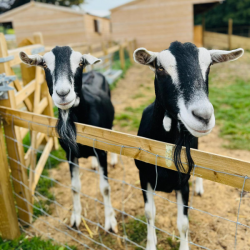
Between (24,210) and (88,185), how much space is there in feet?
3.72

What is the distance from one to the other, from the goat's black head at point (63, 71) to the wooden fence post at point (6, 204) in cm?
91

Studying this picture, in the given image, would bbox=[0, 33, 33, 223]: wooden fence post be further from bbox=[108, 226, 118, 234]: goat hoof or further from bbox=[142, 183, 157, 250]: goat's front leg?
bbox=[142, 183, 157, 250]: goat's front leg

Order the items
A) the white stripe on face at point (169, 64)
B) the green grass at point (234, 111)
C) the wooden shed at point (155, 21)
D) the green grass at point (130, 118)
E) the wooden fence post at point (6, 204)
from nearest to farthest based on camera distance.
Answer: the white stripe on face at point (169, 64) < the wooden fence post at point (6, 204) < the green grass at point (234, 111) < the green grass at point (130, 118) < the wooden shed at point (155, 21)

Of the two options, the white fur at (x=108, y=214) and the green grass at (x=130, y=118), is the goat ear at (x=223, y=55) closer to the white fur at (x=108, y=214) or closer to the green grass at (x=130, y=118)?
the white fur at (x=108, y=214)

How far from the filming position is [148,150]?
1.82 m

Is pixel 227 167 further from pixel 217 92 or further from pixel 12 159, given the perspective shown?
pixel 217 92

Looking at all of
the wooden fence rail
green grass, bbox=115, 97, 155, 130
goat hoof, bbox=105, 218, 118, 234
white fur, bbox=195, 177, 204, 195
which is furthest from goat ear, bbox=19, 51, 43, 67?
green grass, bbox=115, 97, 155, 130

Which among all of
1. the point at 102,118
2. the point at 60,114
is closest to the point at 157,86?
the point at 60,114

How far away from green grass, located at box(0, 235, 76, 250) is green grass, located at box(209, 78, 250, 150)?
3.65 m

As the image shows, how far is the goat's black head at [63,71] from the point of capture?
2.26 m

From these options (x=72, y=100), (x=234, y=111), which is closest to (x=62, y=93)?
(x=72, y=100)

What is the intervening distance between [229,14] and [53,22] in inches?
676

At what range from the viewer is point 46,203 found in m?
3.64

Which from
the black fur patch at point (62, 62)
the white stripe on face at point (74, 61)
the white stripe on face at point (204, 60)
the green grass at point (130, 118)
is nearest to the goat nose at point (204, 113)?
the white stripe on face at point (204, 60)
